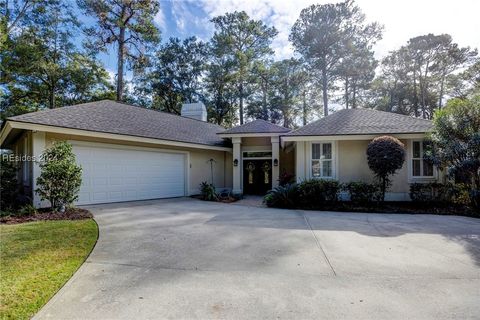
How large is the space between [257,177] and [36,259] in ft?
36.8

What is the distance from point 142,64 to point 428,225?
2209 centimetres

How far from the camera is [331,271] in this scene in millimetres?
3605

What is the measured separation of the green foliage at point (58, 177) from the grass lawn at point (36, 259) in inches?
53.3

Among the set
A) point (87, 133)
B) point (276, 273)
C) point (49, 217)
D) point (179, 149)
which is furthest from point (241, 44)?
point (276, 273)

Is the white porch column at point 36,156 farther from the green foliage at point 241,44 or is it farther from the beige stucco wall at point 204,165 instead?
the green foliage at point 241,44

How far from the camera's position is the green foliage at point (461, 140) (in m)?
8.00

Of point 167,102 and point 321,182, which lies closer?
point 321,182

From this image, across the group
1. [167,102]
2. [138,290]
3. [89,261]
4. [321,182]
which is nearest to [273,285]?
[138,290]

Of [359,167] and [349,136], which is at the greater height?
[349,136]

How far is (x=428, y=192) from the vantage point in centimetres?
954

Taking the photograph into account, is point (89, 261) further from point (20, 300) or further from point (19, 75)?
point (19, 75)

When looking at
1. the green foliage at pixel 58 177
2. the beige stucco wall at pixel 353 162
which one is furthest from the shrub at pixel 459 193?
the green foliage at pixel 58 177

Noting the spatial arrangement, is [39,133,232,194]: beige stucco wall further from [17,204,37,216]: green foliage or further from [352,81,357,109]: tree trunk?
[352,81,357,109]: tree trunk

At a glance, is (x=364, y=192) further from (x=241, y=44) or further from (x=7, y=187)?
(x=241, y=44)
